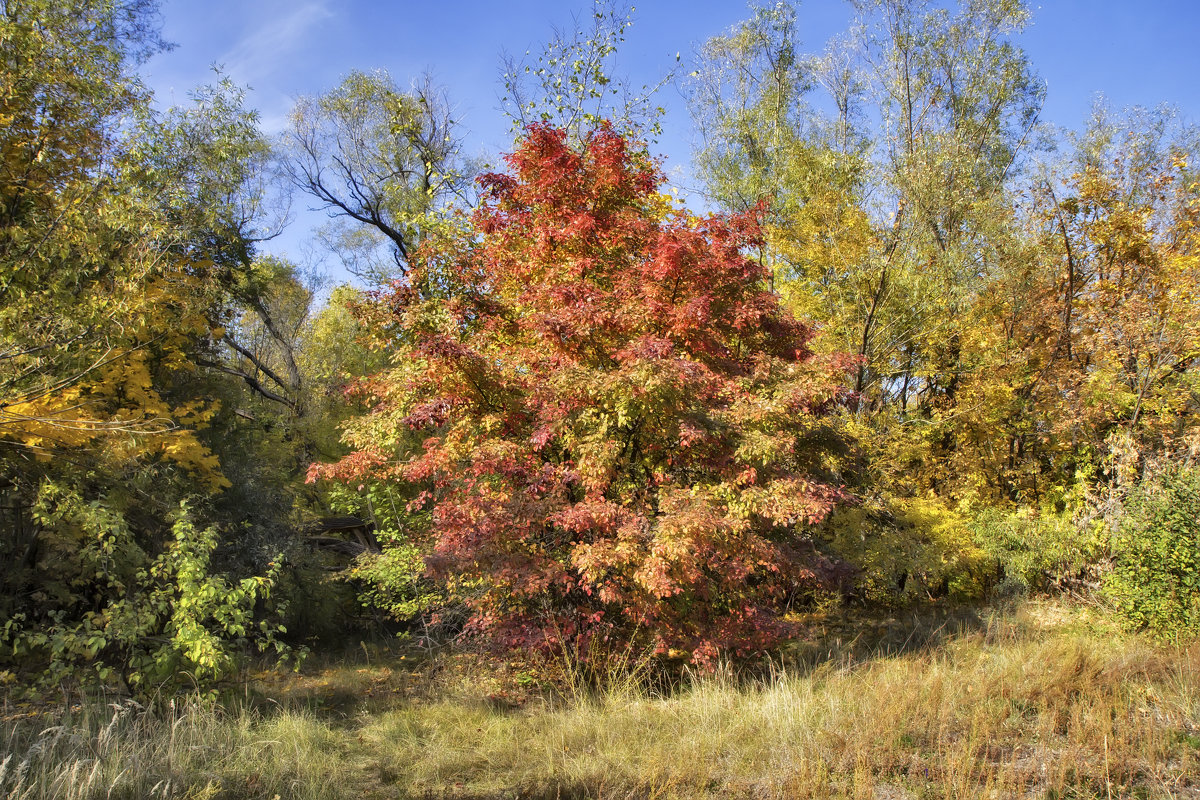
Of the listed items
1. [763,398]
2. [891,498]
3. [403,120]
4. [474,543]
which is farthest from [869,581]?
[403,120]

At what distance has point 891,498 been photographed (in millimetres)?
12258

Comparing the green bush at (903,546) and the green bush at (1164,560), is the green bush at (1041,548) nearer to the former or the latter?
the green bush at (903,546)

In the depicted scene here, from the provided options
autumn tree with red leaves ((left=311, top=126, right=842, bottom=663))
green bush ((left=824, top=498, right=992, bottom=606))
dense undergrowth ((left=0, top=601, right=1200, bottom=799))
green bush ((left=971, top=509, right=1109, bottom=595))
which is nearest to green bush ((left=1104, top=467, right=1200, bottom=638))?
dense undergrowth ((left=0, top=601, right=1200, bottom=799))

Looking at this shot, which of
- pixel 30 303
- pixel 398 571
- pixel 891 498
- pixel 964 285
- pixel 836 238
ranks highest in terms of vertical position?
pixel 836 238

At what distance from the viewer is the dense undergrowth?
4328 millimetres

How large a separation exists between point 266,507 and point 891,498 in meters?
11.3

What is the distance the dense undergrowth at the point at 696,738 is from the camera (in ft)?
14.2

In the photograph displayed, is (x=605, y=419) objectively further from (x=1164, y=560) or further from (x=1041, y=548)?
(x=1041, y=548)

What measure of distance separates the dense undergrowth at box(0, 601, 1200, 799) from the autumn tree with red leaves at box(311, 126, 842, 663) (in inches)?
34.3

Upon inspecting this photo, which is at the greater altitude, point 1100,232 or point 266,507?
point 1100,232

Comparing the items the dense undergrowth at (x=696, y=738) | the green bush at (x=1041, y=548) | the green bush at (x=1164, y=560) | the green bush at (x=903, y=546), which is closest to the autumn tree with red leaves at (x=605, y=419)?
the dense undergrowth at (x=696, y=738)

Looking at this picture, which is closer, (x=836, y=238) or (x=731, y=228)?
(x=731, y=228)

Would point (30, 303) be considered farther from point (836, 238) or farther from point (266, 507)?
point (836, 238)

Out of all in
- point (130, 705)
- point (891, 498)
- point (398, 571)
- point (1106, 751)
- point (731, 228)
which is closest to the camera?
point (1106, 751)
